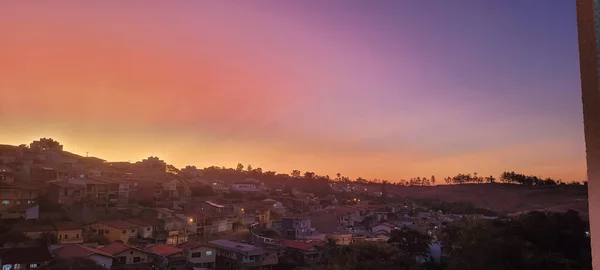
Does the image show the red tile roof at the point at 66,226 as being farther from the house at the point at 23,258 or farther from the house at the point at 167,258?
the house at the point at 23,258

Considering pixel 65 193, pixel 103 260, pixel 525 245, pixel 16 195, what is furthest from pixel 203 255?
pixel 525 245

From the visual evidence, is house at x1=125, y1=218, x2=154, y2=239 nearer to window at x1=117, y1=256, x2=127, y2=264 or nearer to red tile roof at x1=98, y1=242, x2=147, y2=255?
red tile roof at x1=98, y1=242, x2=147, y2=255

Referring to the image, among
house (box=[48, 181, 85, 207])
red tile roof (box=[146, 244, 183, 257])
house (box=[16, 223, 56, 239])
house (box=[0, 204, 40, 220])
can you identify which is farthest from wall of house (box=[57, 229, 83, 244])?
house (box=[48, 181, 85, 207])

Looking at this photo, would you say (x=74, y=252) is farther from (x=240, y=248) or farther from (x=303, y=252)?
(x=303, y=252)

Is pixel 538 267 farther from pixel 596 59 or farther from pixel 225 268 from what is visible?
pixel 225 268

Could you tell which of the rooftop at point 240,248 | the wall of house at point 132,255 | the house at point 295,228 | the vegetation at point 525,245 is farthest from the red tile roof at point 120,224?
the vegetation at point 525,245

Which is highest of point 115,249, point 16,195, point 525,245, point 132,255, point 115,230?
point 16,195
